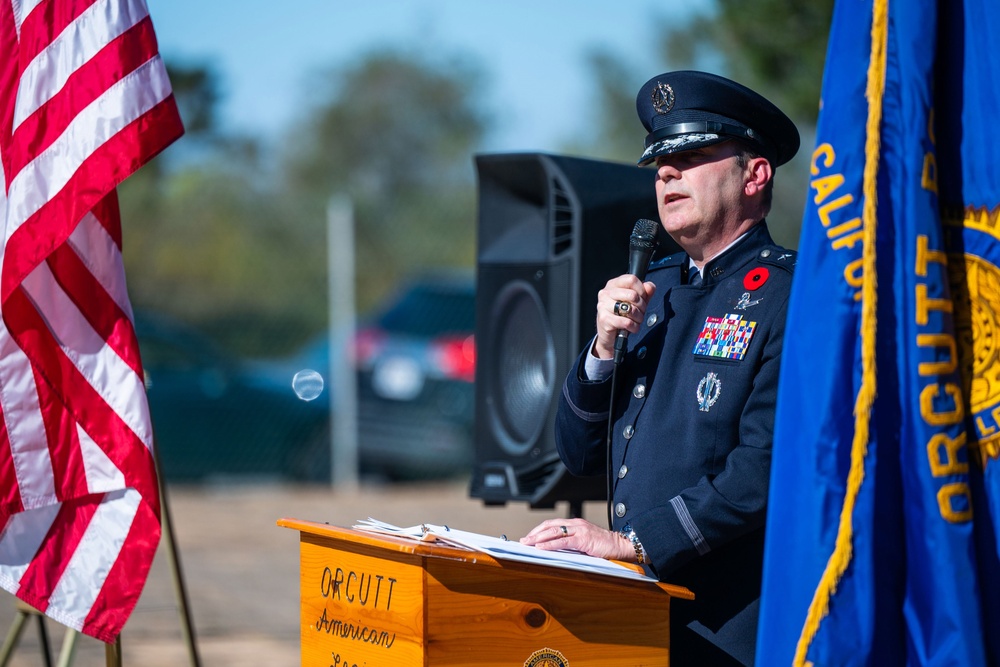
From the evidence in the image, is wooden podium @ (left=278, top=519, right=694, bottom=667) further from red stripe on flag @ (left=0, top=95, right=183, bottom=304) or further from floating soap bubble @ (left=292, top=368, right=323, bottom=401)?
floating soap bubble @ (left=292, top=368, right=323, bottom=401)

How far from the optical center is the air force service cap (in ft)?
8.14

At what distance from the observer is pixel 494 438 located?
3.70m

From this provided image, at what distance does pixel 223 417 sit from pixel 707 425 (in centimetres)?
900

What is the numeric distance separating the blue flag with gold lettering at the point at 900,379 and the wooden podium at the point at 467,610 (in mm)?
315

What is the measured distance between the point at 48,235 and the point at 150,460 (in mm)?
680

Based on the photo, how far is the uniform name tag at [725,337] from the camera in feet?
7.77

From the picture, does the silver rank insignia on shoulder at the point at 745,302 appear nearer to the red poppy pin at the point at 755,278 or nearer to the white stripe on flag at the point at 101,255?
the red poppy pin at the point at 755,278

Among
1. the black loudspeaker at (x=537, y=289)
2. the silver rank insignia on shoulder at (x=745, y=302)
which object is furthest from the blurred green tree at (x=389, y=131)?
the silver rank insignia on shoulder at (x=745, y=302)

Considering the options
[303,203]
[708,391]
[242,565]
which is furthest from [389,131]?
[708,391]

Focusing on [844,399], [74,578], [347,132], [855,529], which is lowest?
[74,578]

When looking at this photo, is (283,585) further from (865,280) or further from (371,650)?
(865,280)

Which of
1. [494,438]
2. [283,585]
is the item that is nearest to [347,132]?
[283,585]

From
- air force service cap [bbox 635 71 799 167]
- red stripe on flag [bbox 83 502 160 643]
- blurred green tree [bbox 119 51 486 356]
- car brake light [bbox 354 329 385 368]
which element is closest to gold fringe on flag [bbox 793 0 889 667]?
air force service cap [bbox 635 71 799 167]

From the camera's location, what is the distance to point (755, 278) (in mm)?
2449
